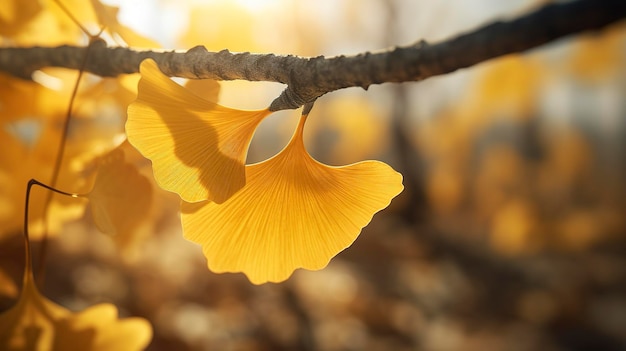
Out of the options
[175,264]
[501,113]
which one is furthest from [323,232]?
[501,113]

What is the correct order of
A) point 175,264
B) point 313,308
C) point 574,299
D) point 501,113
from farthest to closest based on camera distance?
point 501,113 < point 574,299 < point 313,308 < point 175,264

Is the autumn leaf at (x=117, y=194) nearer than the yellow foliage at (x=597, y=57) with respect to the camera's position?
Yes

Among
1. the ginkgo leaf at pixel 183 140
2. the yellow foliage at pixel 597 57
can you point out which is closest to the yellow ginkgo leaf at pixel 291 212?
the ginkgo leaf at pixel 183 140

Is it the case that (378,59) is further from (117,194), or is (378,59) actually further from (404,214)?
(404,214)

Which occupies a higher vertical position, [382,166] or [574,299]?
[574,299]

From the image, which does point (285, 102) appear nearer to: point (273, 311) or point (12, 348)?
point (12, 348)

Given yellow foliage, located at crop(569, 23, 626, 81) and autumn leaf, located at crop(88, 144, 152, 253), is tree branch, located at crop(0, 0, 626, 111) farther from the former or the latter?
yellow foliage, located at crop(569, 23, 626, 81)

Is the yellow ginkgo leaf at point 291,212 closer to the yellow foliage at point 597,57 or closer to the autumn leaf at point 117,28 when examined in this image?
the autumn leaf at point 117,28

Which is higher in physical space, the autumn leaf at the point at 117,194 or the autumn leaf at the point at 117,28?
the autumn leaf at the point at 117,28
